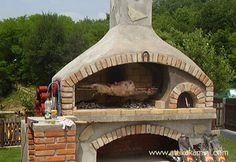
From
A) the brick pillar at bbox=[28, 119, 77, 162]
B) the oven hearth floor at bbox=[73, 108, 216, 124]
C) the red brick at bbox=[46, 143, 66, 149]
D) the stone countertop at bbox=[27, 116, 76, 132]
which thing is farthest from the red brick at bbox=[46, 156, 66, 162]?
the oven hearth floor at bbox=[73, 108, 216, 124]

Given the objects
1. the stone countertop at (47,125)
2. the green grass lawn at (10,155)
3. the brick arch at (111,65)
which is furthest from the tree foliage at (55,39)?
the stone countertop at (47,125)

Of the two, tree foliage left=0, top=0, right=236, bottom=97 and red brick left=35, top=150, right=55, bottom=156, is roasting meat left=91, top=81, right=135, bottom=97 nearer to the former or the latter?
red brick left=35, top=150, right=55, bottom=156

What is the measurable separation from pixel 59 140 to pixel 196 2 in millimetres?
41253

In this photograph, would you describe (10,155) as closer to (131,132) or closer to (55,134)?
(131,132)

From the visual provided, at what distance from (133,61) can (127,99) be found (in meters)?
1.15

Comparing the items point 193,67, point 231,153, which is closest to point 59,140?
point 193,67

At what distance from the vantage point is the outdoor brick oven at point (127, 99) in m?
6.01

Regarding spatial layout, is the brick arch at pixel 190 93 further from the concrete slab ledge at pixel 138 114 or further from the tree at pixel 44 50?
the tree at pixel 44 50

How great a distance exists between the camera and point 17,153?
34.5 ft

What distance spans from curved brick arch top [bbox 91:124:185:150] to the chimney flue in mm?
2040

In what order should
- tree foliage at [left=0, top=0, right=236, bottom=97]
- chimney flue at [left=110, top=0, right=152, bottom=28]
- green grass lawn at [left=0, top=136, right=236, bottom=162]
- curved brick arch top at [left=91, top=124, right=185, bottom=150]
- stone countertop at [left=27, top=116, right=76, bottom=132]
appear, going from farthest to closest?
tree foliage at [left=0, top=0, right=236, bottom=97] < green grass lawn at [left=0, top=136, right=236, bottom=162] < chimney flue at [left=110, top=0, right=152, bottom=28] < curved brick arch top at [left=91, top=124, right=185, bottom=150] < stone countertop at [left=27, top=116, right=76, bottom=132]

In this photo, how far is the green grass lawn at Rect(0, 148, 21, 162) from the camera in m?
9.49

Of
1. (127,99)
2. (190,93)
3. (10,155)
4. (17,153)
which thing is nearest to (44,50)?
(17,153)

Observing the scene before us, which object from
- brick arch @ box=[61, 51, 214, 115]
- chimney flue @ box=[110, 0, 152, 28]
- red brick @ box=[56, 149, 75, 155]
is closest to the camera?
red brick @ box=[56, 149, 75, 155]
